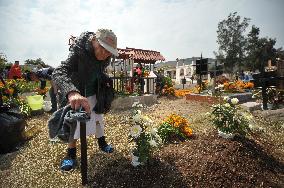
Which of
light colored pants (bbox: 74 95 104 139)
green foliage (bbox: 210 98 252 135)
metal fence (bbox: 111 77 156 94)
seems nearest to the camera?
light colored pants (bbox: 74 95 104 139)

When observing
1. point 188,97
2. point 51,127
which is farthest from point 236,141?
point 188,97

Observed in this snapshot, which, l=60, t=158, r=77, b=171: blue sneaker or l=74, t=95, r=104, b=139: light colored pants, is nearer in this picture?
l=60, t=158, r=77, b=171: blue sneaker

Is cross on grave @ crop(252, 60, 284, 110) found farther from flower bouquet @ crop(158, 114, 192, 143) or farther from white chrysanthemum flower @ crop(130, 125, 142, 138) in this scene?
white chrysanthemum flower @ crop(130, 125, 142, 138)

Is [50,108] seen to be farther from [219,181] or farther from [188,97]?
[219,181]

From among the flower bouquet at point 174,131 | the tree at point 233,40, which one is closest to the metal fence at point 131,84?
the flower bouquet at point 174,131

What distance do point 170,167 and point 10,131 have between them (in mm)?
2975

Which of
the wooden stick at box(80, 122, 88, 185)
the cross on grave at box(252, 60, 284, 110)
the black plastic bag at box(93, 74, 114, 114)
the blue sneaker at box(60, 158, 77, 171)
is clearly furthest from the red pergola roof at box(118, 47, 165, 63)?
the wooden stick at box(80, 122, 88, 185)

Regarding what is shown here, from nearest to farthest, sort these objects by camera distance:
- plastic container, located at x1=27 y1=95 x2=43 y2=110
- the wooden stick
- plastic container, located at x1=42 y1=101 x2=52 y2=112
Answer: the wooden stick
plastic container, located at x1=27 y1=95 x2=43 y2=110
plastic container, located at x1=42 y1=101 x2=52 y2=112

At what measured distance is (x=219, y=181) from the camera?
2.91m

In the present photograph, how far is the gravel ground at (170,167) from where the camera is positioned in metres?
2.96

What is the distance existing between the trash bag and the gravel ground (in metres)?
0.22

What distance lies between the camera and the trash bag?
4.45 meters

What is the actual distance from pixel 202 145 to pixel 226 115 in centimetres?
61

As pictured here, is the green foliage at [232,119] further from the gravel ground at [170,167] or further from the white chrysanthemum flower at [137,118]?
the white chrysanthemum flower at [137,118]
